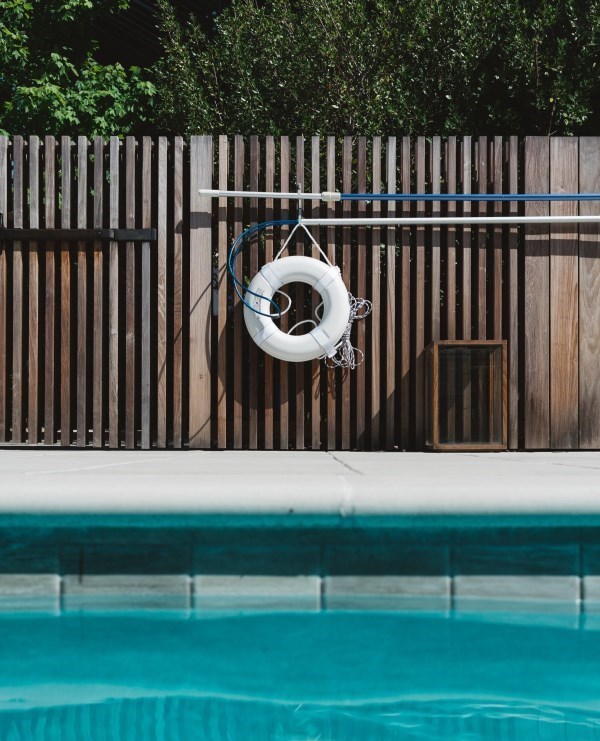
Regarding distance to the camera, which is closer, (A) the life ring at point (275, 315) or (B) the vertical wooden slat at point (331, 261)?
(A) the life ring at point (275, 315)

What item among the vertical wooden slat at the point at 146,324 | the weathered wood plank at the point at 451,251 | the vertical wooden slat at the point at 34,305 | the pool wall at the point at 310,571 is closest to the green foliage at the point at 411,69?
the weathered wood plank at the point at 451,251

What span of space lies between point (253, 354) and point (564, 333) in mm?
1828

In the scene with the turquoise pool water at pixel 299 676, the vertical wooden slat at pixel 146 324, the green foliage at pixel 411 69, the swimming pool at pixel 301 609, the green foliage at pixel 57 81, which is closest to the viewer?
the turquoise pool water at pixel 299 676

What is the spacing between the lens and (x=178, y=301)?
458cm

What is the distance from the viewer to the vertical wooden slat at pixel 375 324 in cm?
455

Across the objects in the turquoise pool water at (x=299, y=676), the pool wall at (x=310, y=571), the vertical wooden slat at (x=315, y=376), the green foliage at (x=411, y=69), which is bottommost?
the turquoise pool water at (x=299, y=676)

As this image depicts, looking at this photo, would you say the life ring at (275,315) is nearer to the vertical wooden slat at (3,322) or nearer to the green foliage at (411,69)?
the vertical wooden slat at (3,322)

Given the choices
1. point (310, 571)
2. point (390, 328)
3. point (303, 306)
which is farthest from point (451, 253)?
point (310, 571)

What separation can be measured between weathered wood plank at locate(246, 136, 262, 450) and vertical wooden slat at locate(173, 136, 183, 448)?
40cm

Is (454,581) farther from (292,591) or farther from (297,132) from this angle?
(297,132)

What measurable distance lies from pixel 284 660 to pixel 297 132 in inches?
215

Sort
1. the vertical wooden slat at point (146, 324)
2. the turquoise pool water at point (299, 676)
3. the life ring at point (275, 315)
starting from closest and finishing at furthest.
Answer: the turquoise pool water at point (299, 676) → the life ring at point (275, 315) → the vertical wooden slat at point (146, 324)

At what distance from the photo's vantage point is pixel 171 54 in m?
7.11

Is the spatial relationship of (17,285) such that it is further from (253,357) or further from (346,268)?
(346,268)
